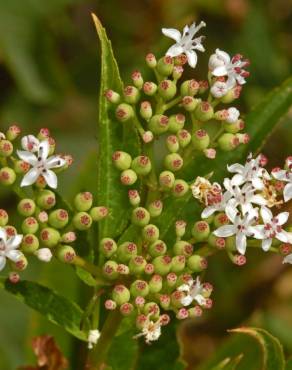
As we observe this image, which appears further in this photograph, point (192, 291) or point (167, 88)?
point (167, 88)

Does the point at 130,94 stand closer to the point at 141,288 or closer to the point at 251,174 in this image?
the point at 251,174

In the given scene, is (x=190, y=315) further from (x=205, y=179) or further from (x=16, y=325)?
(x=16, y=325)

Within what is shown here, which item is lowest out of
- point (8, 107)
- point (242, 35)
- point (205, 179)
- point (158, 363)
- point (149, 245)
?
point (158, 363)

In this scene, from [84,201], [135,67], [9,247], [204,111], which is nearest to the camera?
[9,247]

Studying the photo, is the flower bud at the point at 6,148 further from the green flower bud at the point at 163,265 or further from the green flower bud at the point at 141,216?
the green flower bud at the point at 163,265

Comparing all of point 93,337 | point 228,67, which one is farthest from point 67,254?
point 228,67

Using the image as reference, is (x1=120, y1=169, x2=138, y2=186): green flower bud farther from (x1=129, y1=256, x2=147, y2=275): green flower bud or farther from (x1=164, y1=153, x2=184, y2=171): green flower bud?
(x1=129, y1=256, x2=147, y2=275): green flower bud

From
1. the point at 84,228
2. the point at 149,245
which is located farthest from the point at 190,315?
the point at 84,228
